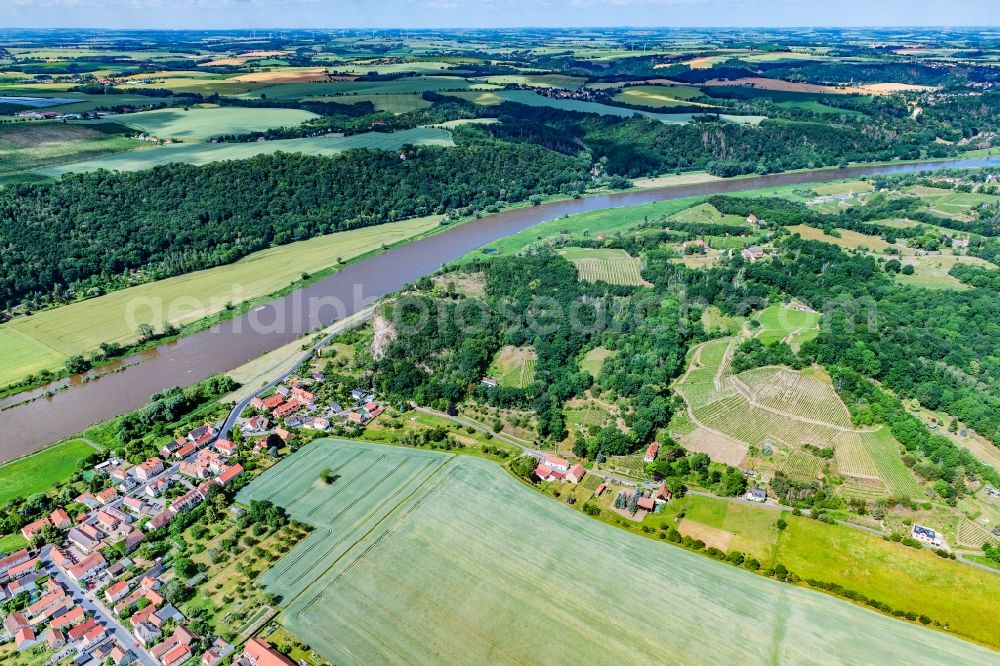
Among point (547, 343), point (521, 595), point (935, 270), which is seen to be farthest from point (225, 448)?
point (935, 270)

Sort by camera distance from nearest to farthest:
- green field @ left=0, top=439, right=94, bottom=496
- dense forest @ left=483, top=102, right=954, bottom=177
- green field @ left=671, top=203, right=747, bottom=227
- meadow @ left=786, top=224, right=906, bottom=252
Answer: green field @ left=0, top=439, right=94, bottom=496 → meadow @ left=786, top=224, right=906, bottom=252 → green field @ left=671, top=203, right=747, bottom=227 → dense forest @ left=483, top=102, right=954, bottom=177

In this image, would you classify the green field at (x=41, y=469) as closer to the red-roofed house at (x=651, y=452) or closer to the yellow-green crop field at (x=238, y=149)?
the red-roofed house at (x=651, y=452)

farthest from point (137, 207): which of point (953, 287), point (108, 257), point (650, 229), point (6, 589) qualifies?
point (953, 287)

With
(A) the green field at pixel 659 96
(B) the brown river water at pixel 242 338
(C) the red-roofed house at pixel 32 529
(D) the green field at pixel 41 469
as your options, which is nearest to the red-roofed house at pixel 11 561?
(C) the red-roofed house at pixel 32 529

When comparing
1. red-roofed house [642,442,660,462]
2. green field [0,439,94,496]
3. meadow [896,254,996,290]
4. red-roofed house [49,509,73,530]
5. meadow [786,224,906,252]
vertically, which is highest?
meadow [786,224,906,252]

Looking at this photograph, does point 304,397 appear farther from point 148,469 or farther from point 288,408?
point 148,469

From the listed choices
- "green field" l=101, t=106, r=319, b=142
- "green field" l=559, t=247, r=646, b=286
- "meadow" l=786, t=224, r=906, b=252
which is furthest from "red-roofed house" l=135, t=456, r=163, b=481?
"green field" l=101, t=106, r=319, b=142

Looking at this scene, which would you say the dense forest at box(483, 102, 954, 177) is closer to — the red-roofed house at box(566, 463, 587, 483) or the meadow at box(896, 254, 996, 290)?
the meadow at box(896, 254, 996, 290)

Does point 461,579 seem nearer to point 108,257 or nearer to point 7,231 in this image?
point 108,257
